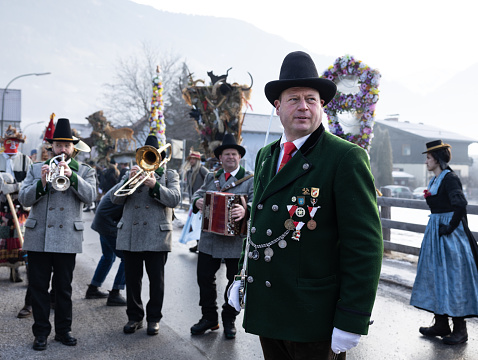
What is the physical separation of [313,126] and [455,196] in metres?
3.37

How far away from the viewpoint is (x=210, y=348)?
15.6 feet

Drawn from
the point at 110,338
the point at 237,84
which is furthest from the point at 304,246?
the point at 237,84

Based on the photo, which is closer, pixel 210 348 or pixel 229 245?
pixel 210 348

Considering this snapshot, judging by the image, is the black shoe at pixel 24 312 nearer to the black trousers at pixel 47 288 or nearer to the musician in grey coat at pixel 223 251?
the black trousers at pixel 47 288

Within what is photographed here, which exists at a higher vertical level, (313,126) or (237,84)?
(237,84)

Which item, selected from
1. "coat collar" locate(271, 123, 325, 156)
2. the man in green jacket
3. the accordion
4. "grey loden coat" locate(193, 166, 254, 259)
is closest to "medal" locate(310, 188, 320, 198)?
the man in green jacket

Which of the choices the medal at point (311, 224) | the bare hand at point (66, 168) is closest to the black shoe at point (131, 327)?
the bare hand at point (66, 168)

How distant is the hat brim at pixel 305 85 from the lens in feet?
7.87

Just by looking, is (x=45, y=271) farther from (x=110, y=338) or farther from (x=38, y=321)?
(x=110, y=338)

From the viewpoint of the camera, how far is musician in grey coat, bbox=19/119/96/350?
4.79 metres

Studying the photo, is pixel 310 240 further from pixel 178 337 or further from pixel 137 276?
pixel 137 276

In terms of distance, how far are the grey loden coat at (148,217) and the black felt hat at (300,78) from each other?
9.57 feet

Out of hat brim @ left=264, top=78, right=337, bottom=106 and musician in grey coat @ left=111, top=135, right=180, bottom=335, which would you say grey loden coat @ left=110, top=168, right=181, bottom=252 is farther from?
hat brim @ left=264, top=78, right=337, bottom=106

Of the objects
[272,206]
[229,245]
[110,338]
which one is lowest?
[110,338]
